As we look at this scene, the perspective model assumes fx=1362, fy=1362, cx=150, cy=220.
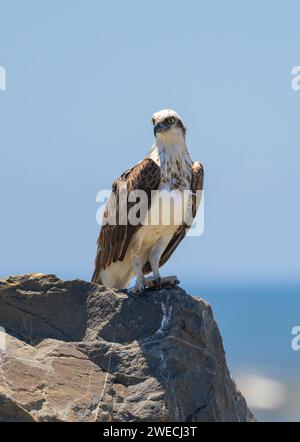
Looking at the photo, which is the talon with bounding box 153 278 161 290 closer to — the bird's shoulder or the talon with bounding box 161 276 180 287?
the talon with bounding box 161 276 180 287

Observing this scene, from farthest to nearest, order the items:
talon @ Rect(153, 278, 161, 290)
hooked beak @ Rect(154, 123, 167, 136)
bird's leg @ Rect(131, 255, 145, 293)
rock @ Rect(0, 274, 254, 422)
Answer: hooked beak @ Rect(154, 123, 167, 136) → talon @ Rect(153, 278, 161, 290) → bird's leg @ Rect(131, 255, 145, 293) → rock @ Rect(0, 274, 254, 422)

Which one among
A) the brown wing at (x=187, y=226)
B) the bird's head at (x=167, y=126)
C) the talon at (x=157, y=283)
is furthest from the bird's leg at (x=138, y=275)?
the bird's head at (x=167, y=126)

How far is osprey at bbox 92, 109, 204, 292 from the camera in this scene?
15.2 m

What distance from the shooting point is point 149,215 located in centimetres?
1520

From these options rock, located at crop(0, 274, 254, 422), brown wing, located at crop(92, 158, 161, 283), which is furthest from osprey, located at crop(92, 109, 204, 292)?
rock, located at crop(0, 274, 254, 422)

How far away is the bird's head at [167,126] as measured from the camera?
599 inches

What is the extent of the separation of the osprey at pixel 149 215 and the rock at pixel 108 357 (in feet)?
2.00

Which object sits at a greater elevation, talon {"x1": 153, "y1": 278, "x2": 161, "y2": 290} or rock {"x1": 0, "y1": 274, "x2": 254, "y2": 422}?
talon {"x1": 153, "y1": 278, "x2": 161, "y2": 290}

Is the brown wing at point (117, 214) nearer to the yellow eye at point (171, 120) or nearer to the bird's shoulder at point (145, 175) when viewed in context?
the bird's shoulder at point (145, 175)

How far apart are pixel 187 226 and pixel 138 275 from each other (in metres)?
0.94
